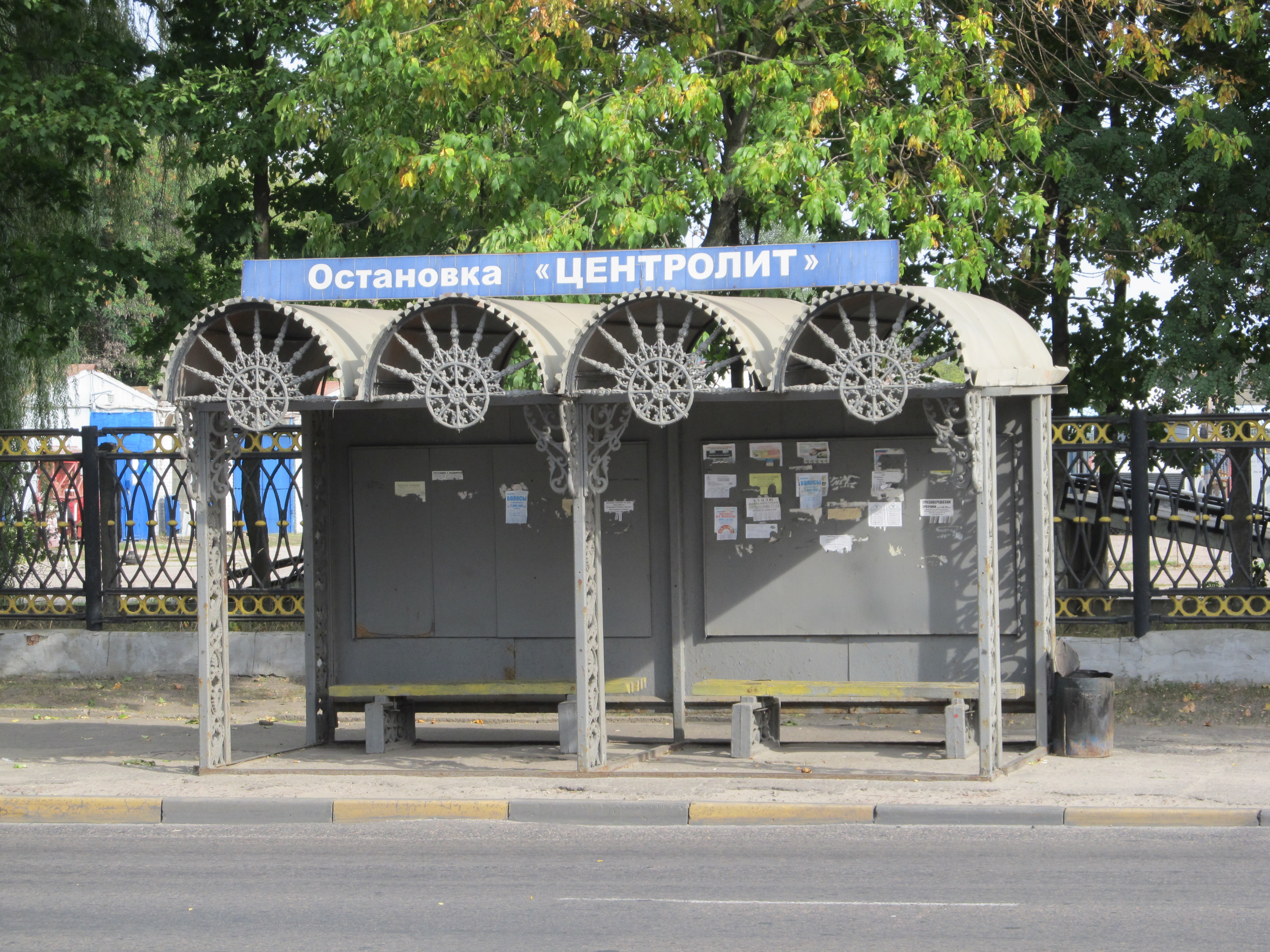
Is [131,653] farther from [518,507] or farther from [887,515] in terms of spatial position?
[887,515]

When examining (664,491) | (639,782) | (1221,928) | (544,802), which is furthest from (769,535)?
(1221,928)

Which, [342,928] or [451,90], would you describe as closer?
[342,928]

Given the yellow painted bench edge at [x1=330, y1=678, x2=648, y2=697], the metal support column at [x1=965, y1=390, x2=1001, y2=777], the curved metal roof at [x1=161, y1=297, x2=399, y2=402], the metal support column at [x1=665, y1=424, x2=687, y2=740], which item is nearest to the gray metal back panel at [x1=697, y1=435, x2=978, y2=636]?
the metal support column at [x1=665, y1=424, x2=687, y2=740]

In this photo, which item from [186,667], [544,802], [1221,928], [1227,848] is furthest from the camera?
[186,667]

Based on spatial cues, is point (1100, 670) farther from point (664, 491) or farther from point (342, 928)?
point (342, 928)

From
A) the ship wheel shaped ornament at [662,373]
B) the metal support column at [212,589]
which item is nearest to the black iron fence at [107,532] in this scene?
the metal support column at [212,589]

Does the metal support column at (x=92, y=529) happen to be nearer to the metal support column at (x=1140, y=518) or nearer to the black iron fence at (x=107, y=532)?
the black iron fence at (x=107, y=532)

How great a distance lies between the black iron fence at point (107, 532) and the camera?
13.5 m

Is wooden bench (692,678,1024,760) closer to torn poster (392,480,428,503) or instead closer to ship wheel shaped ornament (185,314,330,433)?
torn poster (392,480,428,503)

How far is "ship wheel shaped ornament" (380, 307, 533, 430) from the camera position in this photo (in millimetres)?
9008

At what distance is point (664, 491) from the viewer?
10.5 meters

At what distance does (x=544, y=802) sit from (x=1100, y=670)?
554cm

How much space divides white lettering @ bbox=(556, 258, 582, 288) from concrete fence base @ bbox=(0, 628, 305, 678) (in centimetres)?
581

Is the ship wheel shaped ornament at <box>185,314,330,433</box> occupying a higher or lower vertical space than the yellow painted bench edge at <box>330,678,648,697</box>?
higher
